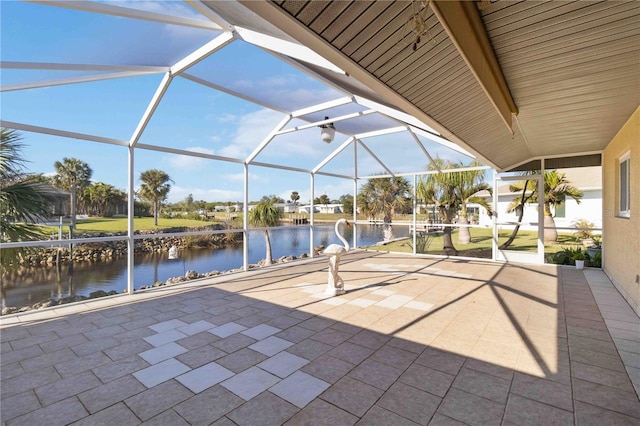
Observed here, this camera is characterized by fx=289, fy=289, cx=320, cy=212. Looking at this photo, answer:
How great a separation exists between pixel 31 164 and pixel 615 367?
259 inches

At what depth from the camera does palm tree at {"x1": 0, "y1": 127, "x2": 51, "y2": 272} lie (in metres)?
3.48

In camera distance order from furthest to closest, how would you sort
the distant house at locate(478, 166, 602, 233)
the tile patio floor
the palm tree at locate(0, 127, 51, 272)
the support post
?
1. the distant house at locate(478, 166, 602, 233)
2. the support post
3. the palm tree at locate(0, 127, 51, 272)
4. the tile patio floor

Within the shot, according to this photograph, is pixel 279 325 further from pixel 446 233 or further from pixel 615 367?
pixel 446 233

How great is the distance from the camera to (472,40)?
1.90 meters

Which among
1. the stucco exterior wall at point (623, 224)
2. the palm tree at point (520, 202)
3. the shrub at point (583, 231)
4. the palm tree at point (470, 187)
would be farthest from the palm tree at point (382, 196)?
the stucco exterior wall at point (623, 224)

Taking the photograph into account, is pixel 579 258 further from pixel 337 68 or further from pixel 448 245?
pixel 337 68

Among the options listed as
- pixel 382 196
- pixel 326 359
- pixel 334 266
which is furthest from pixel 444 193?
pixel 326 359

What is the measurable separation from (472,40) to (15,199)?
5054 mm

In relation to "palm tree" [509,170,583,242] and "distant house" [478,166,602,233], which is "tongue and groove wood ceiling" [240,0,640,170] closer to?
Result: "palm tree" [509,170,583,242]

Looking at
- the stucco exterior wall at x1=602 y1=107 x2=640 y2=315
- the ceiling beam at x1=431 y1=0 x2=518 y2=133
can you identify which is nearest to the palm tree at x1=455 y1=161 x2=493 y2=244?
the stucco exterior wall at x1=602 y1=107 x2=640 y2=315

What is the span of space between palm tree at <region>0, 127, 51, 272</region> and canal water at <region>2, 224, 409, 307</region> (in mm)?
2715

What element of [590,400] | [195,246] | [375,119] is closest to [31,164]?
[375,119]

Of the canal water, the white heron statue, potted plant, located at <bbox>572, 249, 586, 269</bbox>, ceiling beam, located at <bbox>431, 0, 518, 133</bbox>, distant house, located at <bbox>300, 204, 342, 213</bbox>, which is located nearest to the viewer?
ceiling beam, located at <bbox>431, 0, 518, 133</bbox>

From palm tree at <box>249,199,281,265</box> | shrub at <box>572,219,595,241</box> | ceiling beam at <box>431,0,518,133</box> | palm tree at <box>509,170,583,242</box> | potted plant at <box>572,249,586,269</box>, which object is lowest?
potted plant at <box>572,249,586,269</box>
